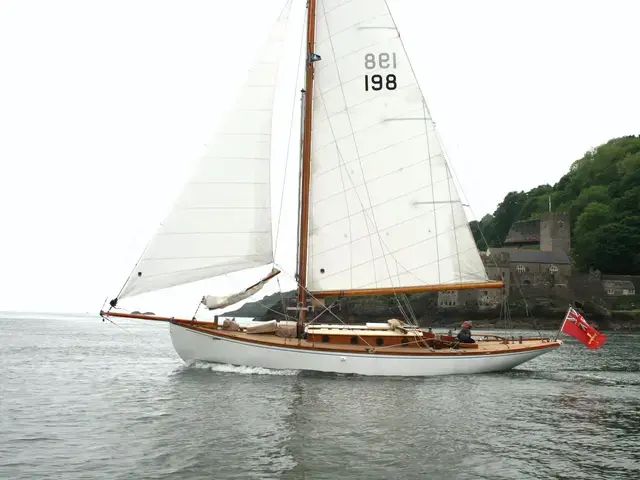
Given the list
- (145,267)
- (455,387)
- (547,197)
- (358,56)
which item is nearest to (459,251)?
(455,387)

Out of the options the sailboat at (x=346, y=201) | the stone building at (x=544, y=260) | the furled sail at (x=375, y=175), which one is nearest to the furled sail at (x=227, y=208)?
the sailboat at (x=346, y=201)

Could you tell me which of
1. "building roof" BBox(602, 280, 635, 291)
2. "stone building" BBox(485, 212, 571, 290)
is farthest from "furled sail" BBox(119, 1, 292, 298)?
"building roof" BBox(602, 280, 635, 291)

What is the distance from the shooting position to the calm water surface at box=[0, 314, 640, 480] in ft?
43.9

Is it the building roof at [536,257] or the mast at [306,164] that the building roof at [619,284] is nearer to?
the building roof at [536,257]

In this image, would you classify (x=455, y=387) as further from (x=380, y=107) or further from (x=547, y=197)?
(x=547, y=197)

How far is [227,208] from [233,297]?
3.35m

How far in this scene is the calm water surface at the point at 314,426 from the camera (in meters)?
13.4

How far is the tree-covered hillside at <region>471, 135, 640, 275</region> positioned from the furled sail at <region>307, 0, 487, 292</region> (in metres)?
78.6

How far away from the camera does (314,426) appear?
55.9 ft

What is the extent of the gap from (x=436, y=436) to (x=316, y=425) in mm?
2874

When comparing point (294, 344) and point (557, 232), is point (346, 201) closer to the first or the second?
point (294, 344)

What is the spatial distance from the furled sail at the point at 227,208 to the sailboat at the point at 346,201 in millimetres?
52

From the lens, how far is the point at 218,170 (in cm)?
2650

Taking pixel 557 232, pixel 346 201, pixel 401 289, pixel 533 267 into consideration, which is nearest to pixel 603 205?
pixel 557 232
